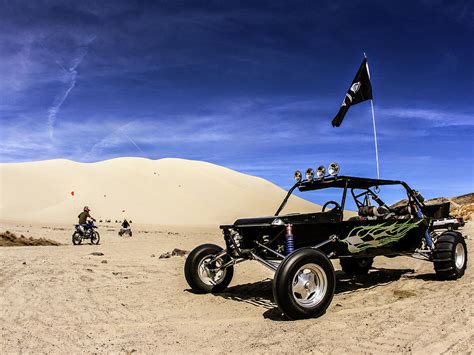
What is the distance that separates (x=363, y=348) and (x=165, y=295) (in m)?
4.24

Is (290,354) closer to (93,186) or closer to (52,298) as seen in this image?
(52,298)

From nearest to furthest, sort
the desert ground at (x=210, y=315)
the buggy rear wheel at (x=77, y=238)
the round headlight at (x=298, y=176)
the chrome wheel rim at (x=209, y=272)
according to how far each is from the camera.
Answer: the desert ground at (x=210, y=315)
the chrome wheel rim at (x=209, y=272)
the round headlight at (x=298, y=176)
the buggy rear wheel at (x=77, y=238)

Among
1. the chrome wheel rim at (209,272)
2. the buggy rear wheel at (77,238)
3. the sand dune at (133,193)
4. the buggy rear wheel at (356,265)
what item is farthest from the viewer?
the sand dune at (133,193)

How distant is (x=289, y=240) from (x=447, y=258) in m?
3.61

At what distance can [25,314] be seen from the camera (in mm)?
5992

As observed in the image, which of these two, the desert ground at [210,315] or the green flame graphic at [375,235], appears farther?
the green flame graphic at [375,235]

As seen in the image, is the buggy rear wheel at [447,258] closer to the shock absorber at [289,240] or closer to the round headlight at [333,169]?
the round headlight at [333,169]

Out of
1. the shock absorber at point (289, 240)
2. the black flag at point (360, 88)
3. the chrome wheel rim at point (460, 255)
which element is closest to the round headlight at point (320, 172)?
the shock absorber at point (289, 240)

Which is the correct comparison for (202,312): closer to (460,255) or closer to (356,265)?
(356,265)

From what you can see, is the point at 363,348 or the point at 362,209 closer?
the point at 363,348

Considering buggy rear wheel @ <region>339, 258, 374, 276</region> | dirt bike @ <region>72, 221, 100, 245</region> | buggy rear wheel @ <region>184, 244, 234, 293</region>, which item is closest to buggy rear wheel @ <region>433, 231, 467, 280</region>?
buggy rear wheel @ <region>339, 258, 374, 276</region>

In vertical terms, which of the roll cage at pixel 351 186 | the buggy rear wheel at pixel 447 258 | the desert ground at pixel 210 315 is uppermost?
the roll cage at pixel 351 186

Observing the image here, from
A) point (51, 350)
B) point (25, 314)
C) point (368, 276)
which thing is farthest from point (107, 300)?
point (368, 276)

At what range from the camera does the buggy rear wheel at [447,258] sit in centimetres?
810
